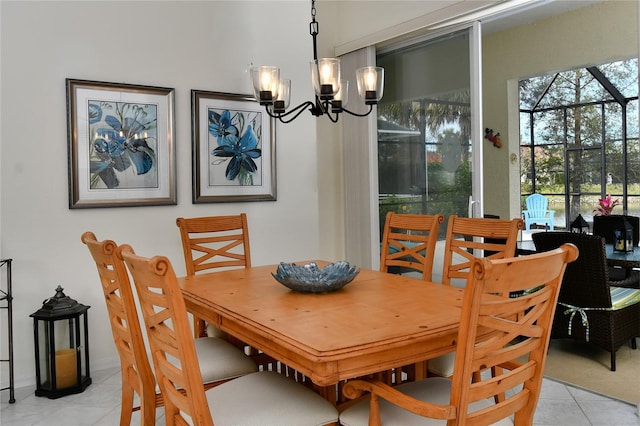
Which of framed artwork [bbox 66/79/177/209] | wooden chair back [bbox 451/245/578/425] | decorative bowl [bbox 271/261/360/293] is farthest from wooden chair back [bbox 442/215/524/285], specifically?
framed artwork [bbox 66/79/177/209]

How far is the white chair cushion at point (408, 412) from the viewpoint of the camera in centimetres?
164

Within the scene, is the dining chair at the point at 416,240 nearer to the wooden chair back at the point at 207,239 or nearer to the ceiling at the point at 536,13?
the wooden chair back at the point at 207,239

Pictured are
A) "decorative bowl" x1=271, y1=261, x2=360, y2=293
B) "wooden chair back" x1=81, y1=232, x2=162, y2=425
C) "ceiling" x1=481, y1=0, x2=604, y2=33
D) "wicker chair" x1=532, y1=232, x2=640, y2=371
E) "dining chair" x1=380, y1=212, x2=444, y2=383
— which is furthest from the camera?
"ceiling" x1=481, y1=0, x2=604, y2=33

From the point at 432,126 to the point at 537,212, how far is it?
15.4 feet

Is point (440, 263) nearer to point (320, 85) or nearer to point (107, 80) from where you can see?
point (320, 85)

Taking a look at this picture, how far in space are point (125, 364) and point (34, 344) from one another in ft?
4.47

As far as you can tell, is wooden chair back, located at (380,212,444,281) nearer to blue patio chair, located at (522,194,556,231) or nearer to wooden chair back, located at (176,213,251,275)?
wooden chair back, located at (176,213,251,275)

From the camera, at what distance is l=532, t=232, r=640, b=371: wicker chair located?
3.33m

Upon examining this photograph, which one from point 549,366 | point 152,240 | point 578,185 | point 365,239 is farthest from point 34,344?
point 578,185

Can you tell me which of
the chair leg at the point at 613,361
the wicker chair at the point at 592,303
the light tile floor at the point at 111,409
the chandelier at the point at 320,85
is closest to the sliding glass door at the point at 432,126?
the wicker chair at the point at 592,303

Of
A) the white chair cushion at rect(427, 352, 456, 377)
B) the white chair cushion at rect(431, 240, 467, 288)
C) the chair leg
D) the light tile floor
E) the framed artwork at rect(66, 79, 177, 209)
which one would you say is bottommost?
the light tile floor

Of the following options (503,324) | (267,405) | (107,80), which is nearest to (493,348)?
(503,324)

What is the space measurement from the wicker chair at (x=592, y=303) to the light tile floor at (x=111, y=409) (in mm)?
490

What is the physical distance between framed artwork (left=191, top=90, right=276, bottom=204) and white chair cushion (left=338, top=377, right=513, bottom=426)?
2415mm
